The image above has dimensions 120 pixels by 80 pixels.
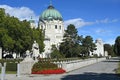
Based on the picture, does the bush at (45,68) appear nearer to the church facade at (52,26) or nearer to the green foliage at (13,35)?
the green foliage at (13,35)

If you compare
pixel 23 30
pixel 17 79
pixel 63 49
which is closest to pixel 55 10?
pixel 63 49

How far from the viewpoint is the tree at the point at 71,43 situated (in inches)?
4190

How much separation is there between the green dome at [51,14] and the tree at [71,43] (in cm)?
3808

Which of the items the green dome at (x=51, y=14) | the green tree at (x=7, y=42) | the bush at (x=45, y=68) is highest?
the green dome at (x=51, y=14)

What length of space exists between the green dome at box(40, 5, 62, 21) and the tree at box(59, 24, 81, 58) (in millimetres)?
38083

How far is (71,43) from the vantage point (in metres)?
108

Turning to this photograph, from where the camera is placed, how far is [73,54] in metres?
107

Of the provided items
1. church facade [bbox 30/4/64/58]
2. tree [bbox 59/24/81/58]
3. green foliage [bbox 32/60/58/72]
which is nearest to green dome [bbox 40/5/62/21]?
church facade [bbox 30/4/64/58]

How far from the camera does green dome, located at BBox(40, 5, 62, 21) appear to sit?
147250 millimetres

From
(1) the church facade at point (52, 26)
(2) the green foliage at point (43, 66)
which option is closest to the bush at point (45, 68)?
(2) the green foliage at point (43, 66)

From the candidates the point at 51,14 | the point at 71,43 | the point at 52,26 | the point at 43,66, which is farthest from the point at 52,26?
the point at 43,66

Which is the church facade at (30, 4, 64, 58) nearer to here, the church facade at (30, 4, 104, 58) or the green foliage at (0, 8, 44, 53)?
the church facade at (30, 4, 104, 58)

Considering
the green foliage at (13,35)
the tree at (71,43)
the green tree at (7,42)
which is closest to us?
the green tree at (7,42)

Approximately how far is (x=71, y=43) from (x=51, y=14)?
43448mm
